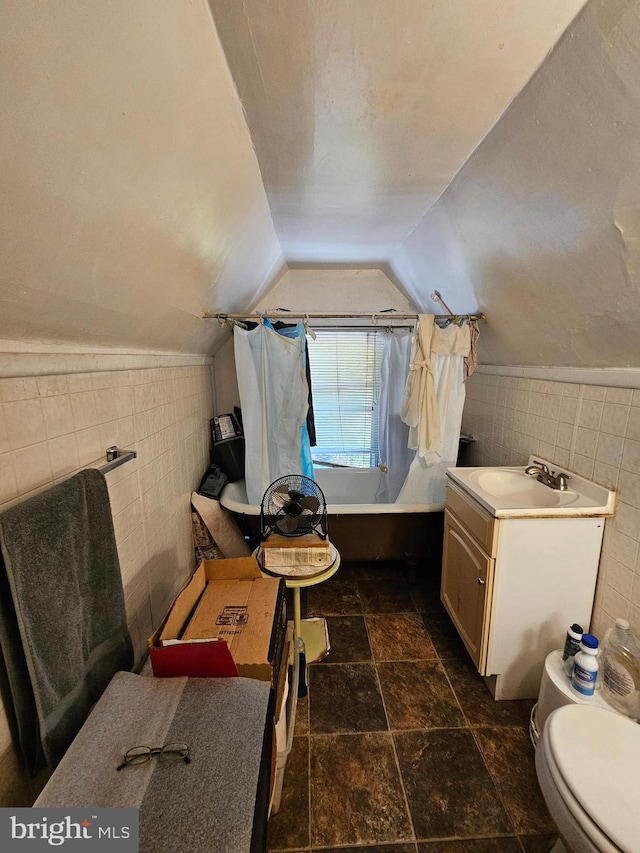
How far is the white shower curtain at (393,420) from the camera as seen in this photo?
2.67m

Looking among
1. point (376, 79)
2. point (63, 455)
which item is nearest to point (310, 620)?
point (63, 455)

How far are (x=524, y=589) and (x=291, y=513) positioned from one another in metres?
1.10

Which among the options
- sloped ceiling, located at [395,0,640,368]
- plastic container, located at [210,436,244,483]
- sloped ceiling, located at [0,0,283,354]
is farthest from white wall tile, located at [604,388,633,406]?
plastic container, located at [210,436,244,483]

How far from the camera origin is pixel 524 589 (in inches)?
63.7

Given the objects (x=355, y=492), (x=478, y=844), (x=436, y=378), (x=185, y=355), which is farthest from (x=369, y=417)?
(x=478, y=844)

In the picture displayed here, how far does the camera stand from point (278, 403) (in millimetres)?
2320

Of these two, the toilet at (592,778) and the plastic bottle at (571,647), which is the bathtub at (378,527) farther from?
the toilet at (592,778)

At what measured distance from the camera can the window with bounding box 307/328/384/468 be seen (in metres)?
3.21

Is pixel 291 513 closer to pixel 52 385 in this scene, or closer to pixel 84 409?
pixel 84 409

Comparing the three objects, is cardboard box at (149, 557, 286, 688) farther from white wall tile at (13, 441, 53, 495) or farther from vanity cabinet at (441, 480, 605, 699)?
vanity cabinet at (441, 480, 605, 699)

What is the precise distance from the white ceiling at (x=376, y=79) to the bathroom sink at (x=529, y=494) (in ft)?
4.57

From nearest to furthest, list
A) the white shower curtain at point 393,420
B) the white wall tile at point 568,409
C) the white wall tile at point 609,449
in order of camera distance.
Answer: the white wall tile at point 609,449, the white wall tile at point 568,409, the white shower curtain at point 393,420

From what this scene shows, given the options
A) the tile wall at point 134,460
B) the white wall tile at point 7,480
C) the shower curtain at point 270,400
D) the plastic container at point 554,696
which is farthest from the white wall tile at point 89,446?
the plastic container at point 554,696

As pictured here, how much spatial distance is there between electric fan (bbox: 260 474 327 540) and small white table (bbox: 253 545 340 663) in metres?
0.13
